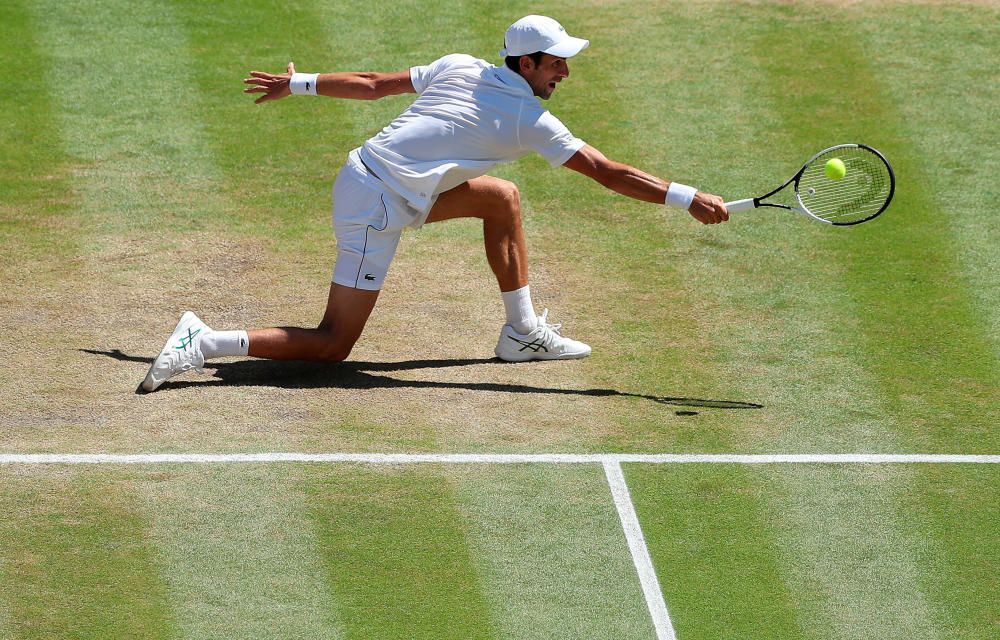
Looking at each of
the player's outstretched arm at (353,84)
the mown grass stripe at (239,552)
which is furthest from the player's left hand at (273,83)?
the mown grass stripe at (239,552)

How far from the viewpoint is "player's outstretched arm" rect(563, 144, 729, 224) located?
845 centimetres

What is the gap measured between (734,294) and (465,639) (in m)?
4.13

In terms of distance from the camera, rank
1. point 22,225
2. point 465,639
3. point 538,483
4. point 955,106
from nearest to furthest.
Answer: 1. point 465,639
2. point 538,483
3. point 22,225
4. point 955,106

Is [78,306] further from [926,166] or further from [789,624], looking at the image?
[926,166]

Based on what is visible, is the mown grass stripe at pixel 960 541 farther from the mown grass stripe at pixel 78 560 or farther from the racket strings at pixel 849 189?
A: the mown grass stripe at pixel 78 560

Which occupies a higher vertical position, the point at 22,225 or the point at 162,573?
the point at 162,573

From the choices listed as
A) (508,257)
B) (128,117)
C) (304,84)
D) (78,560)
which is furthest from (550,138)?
(128,117)

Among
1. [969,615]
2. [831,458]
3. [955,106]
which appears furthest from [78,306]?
[955,106]

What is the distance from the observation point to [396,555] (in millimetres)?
7102

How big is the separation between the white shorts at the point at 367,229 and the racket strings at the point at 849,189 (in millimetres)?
2212

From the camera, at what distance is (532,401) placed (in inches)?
340

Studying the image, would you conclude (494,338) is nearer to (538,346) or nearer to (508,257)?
(538,346)

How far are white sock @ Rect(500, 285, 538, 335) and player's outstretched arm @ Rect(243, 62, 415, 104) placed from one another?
1310 mm

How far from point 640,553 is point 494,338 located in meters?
2.62
